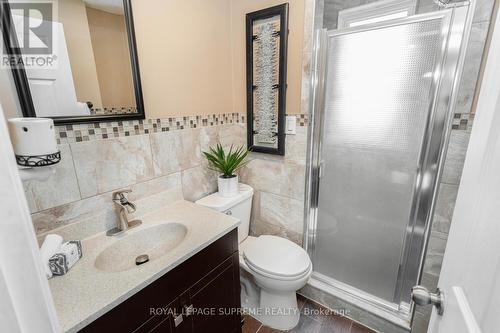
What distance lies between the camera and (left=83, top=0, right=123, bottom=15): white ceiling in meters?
1.04

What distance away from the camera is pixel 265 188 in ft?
6.13

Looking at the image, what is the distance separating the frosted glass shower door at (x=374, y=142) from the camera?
126 cm

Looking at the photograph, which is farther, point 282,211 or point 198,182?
point 282,211


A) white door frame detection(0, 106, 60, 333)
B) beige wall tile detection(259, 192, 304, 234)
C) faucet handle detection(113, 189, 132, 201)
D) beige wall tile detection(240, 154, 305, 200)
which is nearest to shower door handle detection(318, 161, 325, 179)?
beige wall tile detection(240, 154, 305, 200)

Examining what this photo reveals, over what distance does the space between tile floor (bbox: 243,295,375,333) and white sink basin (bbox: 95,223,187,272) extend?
87 centimetres

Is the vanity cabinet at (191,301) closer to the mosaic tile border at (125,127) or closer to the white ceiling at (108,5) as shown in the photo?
the mosaic tile border at (125,127)

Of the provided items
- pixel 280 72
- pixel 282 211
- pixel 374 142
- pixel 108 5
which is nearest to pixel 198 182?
pixel 282 211

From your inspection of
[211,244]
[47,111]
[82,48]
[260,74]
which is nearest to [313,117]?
[260,74]

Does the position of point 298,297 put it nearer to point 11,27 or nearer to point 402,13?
point 402,13

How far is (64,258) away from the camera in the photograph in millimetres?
889

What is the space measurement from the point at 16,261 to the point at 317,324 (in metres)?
1.80

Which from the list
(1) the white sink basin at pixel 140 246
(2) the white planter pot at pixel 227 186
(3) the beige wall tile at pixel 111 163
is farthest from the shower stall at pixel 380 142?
(3) the beige wall tile at pixel 111 163

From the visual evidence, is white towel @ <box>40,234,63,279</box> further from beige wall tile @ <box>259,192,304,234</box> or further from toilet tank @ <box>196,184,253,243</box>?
beige wall tile @ <box>259,192,304,234</box>

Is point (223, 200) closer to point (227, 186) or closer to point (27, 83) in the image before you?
point (227, 186)
